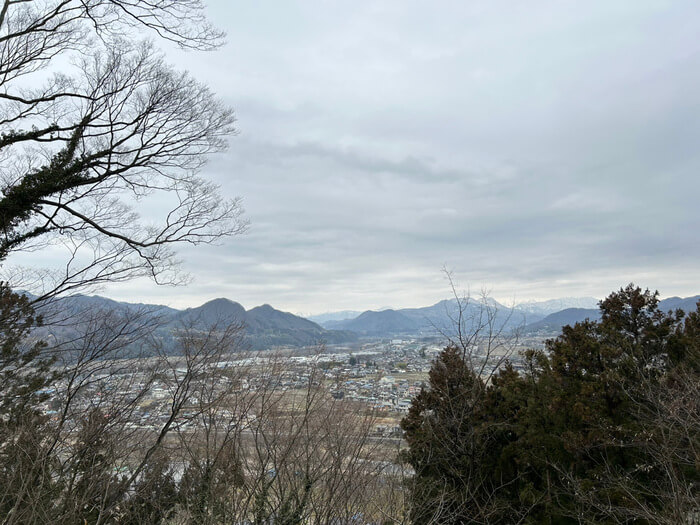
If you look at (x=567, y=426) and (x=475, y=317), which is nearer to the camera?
(x=475, y=317)

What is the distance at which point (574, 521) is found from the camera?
34.1 ft

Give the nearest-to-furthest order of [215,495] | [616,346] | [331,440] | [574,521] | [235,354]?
[215,495] < [331,440] < [235,354] < [574,521] < [616,346]

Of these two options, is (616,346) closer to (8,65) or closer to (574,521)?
(574,521)

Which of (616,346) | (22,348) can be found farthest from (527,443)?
(22,348)

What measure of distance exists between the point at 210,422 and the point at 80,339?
2704 mm

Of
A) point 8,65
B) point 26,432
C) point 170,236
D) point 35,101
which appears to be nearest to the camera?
point 26,432

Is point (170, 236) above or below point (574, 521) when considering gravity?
above

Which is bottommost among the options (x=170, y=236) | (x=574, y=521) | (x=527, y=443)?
(x=574, y=521)

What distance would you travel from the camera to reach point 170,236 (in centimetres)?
841

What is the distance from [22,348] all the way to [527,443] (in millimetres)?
13194

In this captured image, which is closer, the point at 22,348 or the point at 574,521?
the point at 22,348

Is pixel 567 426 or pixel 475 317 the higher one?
pixel 475 317

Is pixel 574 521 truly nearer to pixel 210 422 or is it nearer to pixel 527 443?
pixel 527 443

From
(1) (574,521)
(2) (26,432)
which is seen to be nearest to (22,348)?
(2) (26,432)
